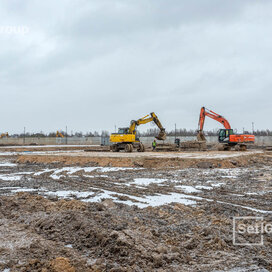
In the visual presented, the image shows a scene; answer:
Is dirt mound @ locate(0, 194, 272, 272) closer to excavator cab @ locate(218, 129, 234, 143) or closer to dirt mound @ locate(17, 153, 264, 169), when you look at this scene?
dirt mound @ locate(17, 153, 264, 169)

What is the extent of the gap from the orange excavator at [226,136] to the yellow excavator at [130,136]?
178 inches

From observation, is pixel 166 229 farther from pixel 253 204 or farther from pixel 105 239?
pixel 253 204

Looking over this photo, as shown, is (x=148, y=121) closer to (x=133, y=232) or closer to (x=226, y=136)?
(x=226, y=136)

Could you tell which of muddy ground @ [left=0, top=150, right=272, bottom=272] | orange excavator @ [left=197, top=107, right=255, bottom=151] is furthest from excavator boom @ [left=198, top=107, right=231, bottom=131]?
muddy ground @ [left=0, top=150, right=272, bottom=272]

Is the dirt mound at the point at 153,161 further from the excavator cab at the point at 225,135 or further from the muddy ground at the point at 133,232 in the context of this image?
the muddy ground at the point at 133,232

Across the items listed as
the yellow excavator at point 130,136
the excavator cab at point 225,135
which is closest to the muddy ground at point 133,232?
the yellow excavator at point 130,136

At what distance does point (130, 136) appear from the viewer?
2741 centimetres

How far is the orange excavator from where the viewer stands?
29.4 metres

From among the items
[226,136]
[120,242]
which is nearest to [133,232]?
[120,242]

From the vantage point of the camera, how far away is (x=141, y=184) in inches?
448

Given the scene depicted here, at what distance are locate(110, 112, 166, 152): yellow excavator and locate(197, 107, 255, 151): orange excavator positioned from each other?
453cm

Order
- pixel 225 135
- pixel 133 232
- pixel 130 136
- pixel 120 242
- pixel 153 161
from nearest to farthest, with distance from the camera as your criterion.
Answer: pixel 120 242
pixel 133 232
pixel 153 161
pixel 130 136
pixel 225 135

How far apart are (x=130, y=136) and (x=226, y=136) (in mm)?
10087

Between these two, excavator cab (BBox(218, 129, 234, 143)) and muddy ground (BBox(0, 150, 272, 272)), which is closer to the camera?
muddy ground (BBox(0, 150, 272, 272))
